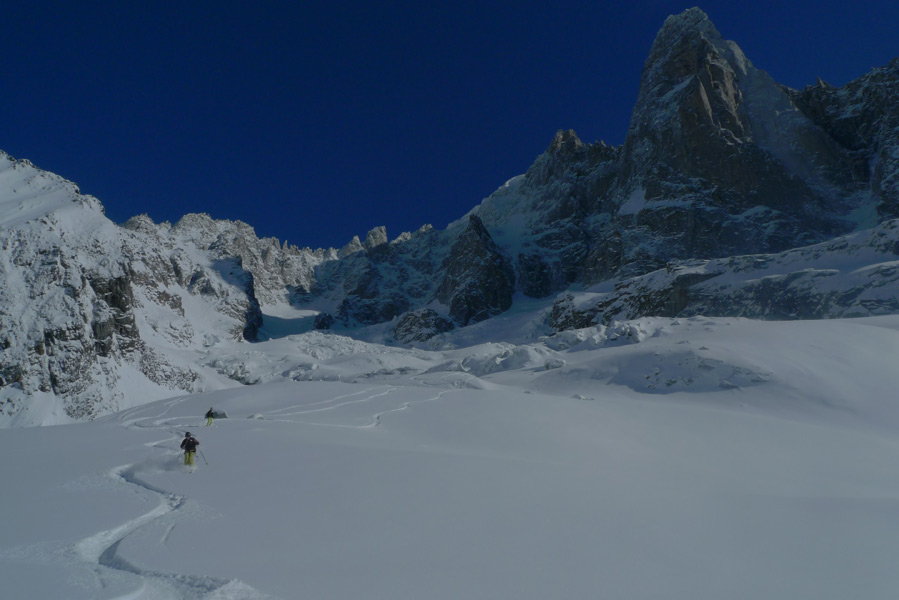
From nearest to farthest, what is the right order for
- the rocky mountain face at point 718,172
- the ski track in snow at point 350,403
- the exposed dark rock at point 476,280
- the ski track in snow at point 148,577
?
the ski track in snow at point 148,577 < the ski track in snow at point 350,403 < the rocky mountain face at point 718,172 < the exposed dark rock at point 476,280

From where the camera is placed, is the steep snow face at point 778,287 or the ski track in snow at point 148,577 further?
the steep snow face at point 778,287

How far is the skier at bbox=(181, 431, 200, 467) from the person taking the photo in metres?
9.05

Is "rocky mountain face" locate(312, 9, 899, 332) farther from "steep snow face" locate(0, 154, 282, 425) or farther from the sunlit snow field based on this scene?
the sunlit snow field

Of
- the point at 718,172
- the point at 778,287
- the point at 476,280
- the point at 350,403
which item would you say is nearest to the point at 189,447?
the point at 350,403

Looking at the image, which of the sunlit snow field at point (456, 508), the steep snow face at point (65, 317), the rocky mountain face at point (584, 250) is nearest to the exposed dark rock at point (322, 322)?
the rocky mountain face at point (584, 250)

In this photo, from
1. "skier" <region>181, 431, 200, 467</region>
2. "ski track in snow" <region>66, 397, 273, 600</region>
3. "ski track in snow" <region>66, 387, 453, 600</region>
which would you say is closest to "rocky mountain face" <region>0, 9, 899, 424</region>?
"skier" <region>181, 431, 200, 467</region>

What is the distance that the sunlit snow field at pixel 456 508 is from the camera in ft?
15.3

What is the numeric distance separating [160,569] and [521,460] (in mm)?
8151

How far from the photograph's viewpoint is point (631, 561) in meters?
5.27

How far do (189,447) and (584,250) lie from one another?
142 m

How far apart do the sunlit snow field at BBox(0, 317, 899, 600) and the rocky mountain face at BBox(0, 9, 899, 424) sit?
4554cm

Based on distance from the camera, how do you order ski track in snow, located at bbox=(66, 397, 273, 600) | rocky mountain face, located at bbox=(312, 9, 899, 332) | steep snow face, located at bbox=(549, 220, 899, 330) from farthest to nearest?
rocky mountain face, located at bbox=(312, 9, 899, 332)
steep snow face, located at bbox=(549, 220, 899, 330)
ski track in snow, located at bbox=(66, 397, 273, 600)

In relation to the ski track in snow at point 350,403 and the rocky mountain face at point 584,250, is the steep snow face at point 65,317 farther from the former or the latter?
the ski track in snow at point 350,403

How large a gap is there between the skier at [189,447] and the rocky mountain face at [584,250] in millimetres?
51261
